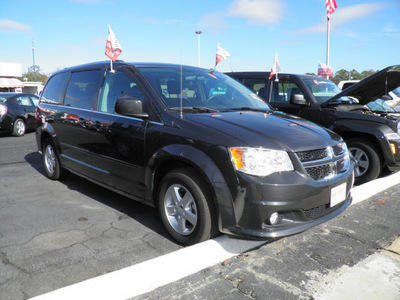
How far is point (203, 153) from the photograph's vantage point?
284cm

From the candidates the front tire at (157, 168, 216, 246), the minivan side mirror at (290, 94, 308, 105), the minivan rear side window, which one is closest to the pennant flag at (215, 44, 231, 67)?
the minivan side mirror at (290, 94, 308, 105)

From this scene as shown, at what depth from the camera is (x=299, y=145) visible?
112 inches

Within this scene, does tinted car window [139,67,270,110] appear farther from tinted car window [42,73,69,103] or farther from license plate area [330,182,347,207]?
tinted car window [42,73,69,103]

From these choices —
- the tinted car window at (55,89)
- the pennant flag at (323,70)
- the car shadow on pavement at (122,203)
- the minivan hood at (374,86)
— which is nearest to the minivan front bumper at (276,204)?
the car shadow on pavement at (122,203)

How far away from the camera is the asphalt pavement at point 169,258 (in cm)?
244

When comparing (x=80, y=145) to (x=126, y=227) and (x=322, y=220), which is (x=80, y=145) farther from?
(x=322, y=220)

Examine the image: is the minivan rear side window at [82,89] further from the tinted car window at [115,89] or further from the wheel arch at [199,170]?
the wheel arch at [199,170]

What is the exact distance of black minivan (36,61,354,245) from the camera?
8.75ft

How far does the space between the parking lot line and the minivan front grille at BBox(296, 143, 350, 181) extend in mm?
863

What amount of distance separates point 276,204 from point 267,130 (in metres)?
0.71

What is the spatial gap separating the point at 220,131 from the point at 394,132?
11.2 feet

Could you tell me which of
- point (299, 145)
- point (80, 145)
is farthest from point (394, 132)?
point (80, 145)

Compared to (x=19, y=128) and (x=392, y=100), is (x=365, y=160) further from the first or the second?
(x=19, y=128)

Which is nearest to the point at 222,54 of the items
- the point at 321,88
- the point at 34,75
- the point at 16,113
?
the point at 321,88
